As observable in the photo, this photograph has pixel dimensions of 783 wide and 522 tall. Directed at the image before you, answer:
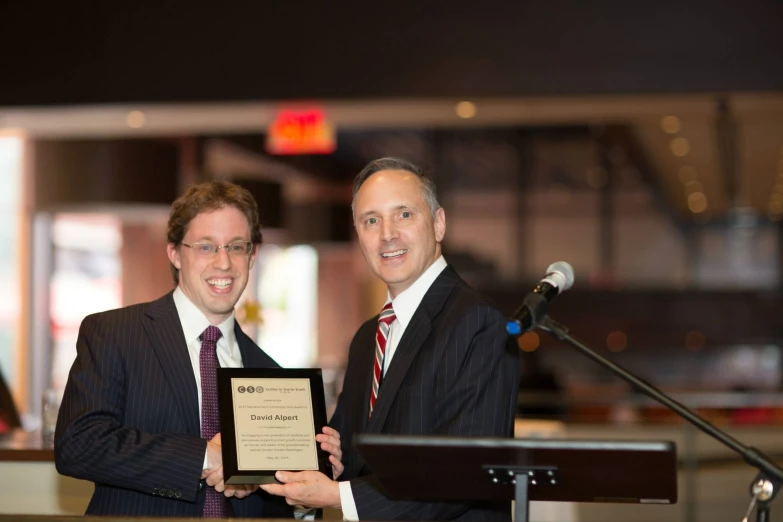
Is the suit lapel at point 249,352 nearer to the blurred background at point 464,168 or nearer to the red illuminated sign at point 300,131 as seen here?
the blurred background at point 464,168

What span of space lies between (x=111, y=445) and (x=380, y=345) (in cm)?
73

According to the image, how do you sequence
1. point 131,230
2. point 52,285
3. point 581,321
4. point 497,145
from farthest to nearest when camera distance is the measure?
point 497,145, point 581,321, point 131,230, point 52,285

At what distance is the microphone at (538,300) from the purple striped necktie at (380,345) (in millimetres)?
588

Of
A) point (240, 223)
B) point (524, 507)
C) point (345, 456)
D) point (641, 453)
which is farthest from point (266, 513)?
point (641, 453)

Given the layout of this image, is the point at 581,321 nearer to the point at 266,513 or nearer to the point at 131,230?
the point at 131,230

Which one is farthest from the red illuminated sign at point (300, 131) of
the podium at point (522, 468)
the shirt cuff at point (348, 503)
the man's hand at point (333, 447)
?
the podium at point (522, 468)

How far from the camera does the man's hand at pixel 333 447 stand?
8.18 feet

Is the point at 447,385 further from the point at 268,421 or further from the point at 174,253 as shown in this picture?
the point at 174,253

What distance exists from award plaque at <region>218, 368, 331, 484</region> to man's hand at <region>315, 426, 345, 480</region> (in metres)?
0.02

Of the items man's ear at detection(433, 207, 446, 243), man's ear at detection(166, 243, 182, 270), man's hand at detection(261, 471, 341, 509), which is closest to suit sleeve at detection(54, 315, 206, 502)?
man's hand at detection(261, 471, 341, 509)

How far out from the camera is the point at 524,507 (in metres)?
1.86

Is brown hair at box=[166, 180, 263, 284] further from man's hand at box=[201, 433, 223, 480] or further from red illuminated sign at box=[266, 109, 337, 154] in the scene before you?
red illuminated sign at box=[266, 109, 337, 154]

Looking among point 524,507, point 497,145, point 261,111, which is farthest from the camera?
point 497,145

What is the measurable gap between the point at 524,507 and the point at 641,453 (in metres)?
0.27
